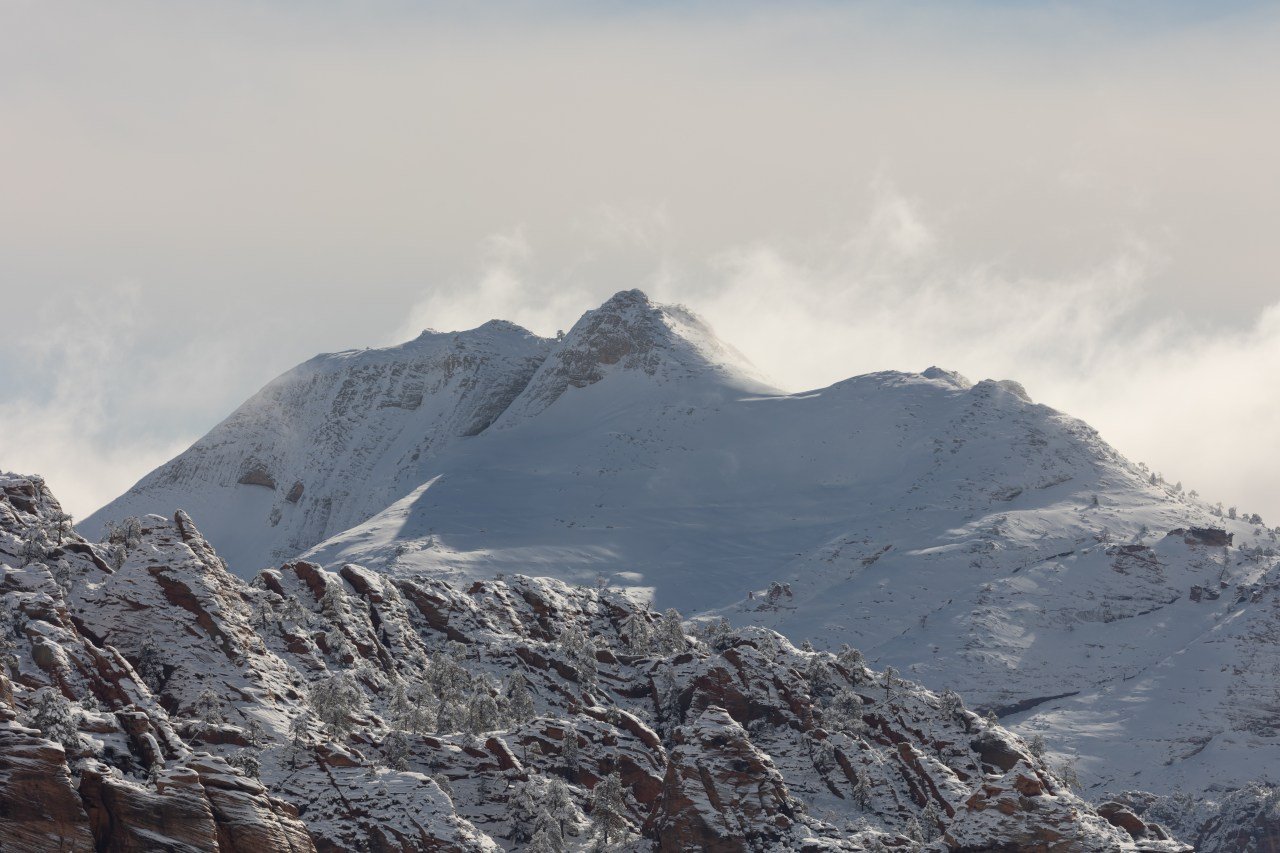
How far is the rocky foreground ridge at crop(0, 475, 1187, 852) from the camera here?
8181 centimetres

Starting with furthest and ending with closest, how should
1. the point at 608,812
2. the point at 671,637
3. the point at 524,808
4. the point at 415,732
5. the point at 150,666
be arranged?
1. the point at 671,637
2. the point at 415,732
3. the point at 150,666
4. the point at 608,812
5. the point at 524,808

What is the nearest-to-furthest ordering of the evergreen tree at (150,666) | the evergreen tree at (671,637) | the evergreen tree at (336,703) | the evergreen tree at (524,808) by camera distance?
the evergreen tree at (524,808) → the evergreen tree at (336,703) → the evergreen tree at (150,666) → the evergreen tree at (671,637)

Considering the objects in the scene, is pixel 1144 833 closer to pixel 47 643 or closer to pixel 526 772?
pixel 526 772

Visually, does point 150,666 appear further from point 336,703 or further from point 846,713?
point 846,713

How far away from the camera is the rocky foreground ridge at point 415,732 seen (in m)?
81.8

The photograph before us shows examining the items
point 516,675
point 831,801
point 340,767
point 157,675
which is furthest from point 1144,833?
point 157,675

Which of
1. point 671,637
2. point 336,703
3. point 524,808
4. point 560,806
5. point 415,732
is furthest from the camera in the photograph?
point 671,637


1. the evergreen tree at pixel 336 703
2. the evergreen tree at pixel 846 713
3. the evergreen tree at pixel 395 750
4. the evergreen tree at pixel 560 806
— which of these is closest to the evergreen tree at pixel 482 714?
the evergreen tree at pixel 336 703

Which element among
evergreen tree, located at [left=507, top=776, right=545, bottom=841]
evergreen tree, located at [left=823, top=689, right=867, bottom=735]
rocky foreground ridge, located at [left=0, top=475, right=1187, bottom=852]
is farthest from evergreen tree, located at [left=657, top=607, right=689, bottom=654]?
evergreen tree, located at [left=507, top=776, right=545, bottom=841]

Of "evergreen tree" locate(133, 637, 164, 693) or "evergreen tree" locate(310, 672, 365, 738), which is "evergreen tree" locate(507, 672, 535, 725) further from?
"evergreen tree" locate(133, 637, 164, 693)

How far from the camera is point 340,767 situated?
101125mm

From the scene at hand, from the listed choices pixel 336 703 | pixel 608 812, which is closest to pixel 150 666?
pixel 336 703

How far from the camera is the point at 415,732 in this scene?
4619 inches

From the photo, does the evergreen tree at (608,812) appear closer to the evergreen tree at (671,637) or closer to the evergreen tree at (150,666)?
the evergreen tree at (150,666)
